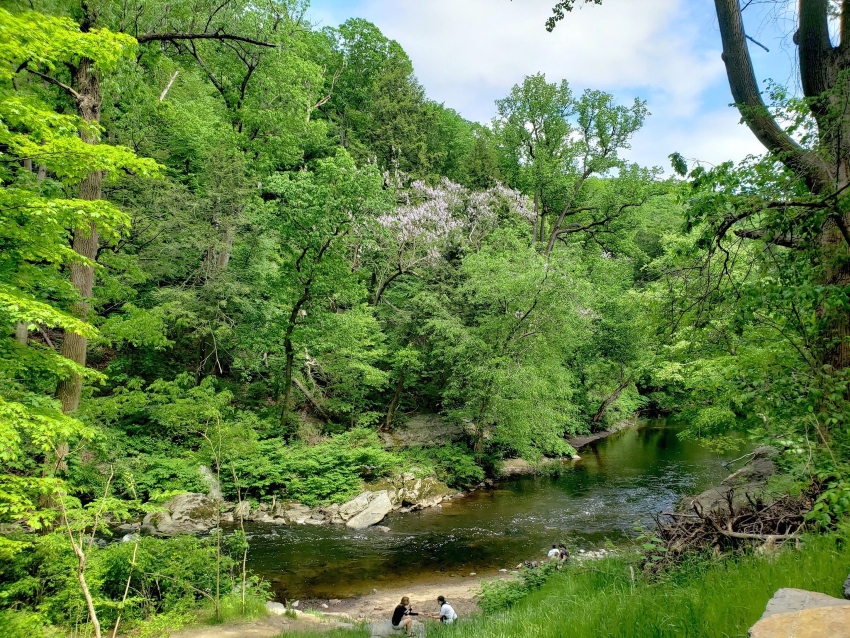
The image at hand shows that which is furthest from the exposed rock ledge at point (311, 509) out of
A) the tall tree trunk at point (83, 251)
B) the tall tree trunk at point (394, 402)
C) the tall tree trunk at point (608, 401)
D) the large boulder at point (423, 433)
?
the tall tree trunk at point (608, 401)

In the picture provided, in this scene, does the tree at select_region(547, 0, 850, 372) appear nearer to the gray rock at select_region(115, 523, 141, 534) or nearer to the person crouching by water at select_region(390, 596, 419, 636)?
the person crouching by water at select_region(390, 596, 419, 636)

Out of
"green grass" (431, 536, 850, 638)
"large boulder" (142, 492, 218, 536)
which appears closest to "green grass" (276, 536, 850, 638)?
"green grass" (431, 536, 850, 638)

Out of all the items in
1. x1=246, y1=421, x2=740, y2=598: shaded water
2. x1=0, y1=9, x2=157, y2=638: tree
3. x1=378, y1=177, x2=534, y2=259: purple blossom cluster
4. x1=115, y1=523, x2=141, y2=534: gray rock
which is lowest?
x1=246, y1=421, x2=740, y2=598: shaded water

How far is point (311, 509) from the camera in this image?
1638 cm

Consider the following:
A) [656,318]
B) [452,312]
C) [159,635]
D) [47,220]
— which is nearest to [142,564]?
[159,635]

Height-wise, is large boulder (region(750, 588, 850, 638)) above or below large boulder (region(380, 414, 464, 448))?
above

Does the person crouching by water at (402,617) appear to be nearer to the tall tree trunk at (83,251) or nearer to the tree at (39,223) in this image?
the tree at (39,223)

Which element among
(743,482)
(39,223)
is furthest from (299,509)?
(743,482)

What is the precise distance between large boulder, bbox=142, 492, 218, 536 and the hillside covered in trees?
62 centimetres

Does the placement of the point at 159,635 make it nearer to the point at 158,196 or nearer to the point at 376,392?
the point at 158,196

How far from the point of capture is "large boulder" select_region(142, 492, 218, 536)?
13.8m

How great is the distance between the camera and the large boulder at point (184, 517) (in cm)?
1384

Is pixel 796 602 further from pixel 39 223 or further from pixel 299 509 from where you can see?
pixel 299 509

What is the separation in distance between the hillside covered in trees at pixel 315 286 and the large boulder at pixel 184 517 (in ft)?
2.03
